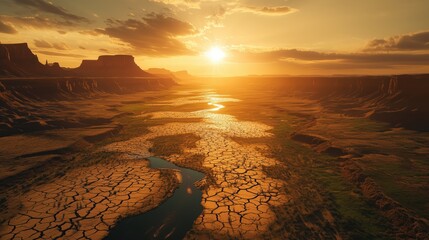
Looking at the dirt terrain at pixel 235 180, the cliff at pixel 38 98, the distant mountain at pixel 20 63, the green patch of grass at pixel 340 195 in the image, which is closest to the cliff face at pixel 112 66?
the distant mountain at pixel 20 63

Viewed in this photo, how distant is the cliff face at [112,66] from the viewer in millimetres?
109312

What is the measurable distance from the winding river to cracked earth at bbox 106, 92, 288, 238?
0.40 meters

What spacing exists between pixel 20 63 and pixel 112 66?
48.9 m

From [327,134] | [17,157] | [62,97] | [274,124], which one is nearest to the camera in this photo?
[17,157]

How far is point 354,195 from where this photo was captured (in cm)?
1070

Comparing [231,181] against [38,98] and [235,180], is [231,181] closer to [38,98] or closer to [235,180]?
[235,180]

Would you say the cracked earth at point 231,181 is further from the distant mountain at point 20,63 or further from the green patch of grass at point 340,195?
the distant mountain at point 20,63

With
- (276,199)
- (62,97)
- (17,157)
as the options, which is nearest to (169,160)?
(276,199)

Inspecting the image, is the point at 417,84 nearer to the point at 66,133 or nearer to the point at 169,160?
the point at 169,160

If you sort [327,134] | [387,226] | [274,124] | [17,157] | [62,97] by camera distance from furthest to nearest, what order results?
[62,97]
[274,124]
[327,134]
[17,157]
[387,226]

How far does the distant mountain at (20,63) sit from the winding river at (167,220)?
6326cm

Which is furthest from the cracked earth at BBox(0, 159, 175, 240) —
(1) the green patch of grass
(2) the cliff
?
(2) the cliff

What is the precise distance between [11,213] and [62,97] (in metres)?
37.6

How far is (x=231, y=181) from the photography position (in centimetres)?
1218
